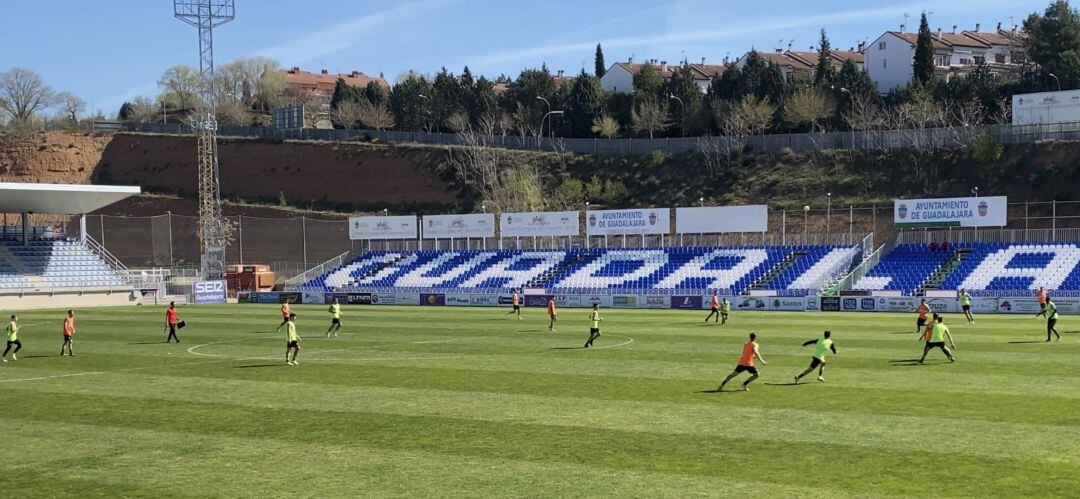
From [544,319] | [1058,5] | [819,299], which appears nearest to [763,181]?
[1058,5]

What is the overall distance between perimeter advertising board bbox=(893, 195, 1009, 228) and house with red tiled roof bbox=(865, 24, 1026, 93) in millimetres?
55651

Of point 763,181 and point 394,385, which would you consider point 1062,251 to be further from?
point 394,385

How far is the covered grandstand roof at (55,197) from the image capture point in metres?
70.9

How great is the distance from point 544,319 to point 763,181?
53604mm

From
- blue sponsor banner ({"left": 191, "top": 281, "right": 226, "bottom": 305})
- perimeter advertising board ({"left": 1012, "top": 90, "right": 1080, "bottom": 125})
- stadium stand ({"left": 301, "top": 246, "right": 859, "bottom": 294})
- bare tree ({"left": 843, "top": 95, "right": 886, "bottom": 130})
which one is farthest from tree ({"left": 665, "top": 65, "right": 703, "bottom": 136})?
blue sponsor banner ({"left": 191, "top": 281, "right": 226, "bottom": 305})

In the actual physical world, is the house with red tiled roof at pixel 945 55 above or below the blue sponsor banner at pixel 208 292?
above

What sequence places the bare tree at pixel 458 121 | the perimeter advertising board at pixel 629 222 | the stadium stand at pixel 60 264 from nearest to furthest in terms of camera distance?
1. the stadium stand at pixel 60 264
2. the perimeter advertising board at pixel 629 222
3. the bare tree at pixel 458 121

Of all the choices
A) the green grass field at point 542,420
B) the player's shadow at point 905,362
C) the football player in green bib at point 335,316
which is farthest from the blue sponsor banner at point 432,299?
the player's shadow at point 905,362

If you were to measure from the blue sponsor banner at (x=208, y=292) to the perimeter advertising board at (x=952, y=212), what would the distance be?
1881 inches

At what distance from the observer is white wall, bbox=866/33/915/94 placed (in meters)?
124

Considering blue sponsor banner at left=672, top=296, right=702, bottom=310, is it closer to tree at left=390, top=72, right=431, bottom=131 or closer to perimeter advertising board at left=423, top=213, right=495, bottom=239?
perimeter advertising board at left=423, top=213, right=495, bottom=239

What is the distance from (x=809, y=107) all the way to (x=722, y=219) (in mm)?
42303

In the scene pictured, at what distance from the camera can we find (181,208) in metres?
133

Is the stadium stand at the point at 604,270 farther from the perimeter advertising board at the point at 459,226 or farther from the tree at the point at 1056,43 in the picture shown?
the tree at the point at 1056,43
